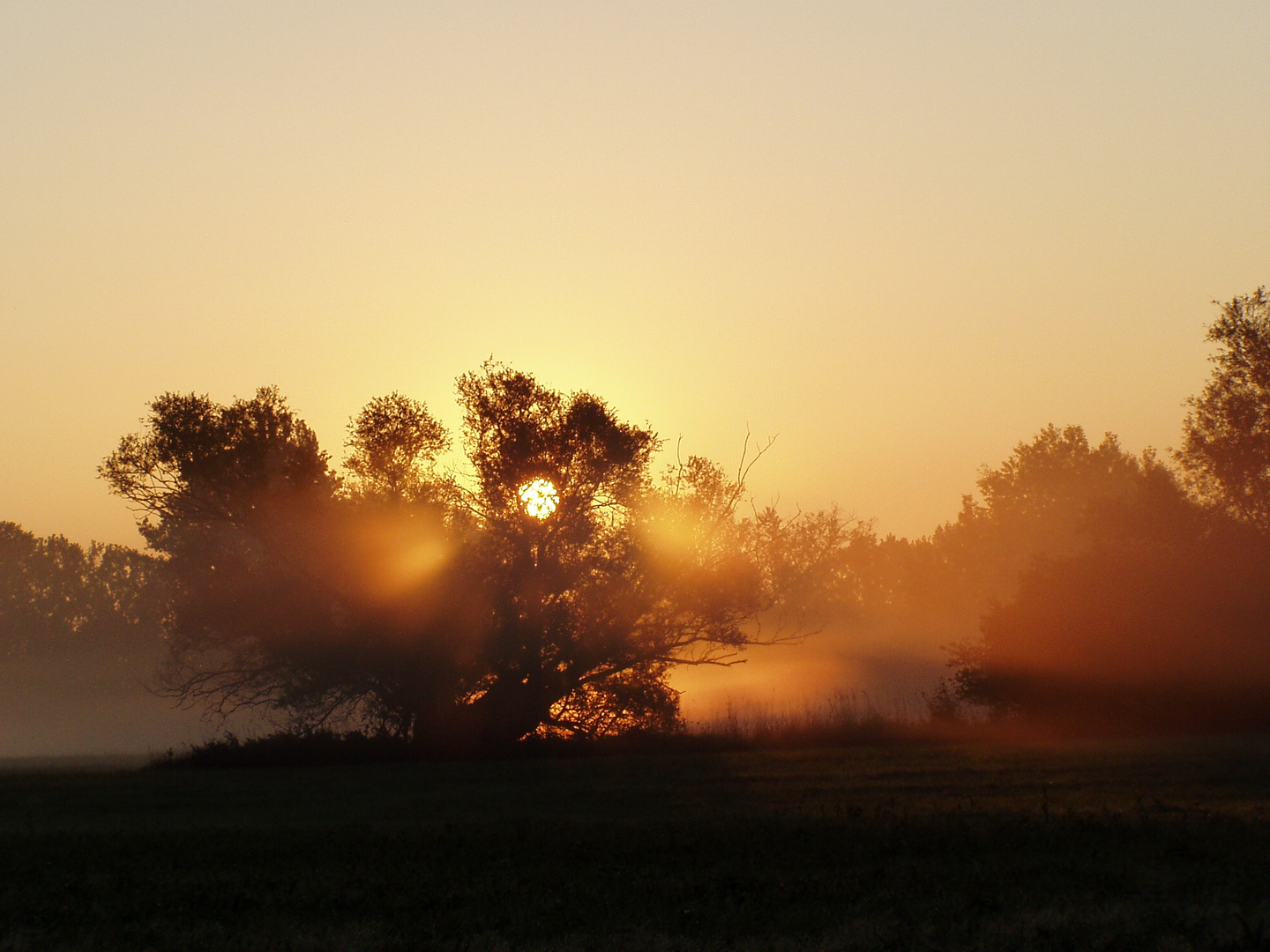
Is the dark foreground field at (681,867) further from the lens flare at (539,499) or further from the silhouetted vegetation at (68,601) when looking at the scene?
the silhouetted vegetation at (68,601)

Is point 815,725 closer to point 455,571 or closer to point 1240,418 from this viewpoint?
point 455,571

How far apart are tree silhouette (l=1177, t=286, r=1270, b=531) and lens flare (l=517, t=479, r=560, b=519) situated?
30760mm

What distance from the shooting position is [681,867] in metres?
11.1

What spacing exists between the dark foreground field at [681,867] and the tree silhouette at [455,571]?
14.1 m

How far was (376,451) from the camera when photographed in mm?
35156

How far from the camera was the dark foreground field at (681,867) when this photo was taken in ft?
30.1

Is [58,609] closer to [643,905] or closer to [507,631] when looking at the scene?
[507,631]

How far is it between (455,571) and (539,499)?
12.1 feet

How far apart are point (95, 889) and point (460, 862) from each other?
12.8 feet

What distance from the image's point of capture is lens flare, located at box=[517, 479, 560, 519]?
34.2m

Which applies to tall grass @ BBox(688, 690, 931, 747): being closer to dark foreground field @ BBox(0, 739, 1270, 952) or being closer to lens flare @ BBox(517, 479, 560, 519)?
lens flare @ BBox(517, 479, 560, 519)

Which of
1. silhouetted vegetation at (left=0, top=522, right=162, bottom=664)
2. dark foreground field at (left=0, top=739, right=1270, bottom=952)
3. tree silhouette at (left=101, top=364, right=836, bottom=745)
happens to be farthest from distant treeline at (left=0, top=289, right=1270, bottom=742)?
silhouetted vegetation at (left=0, top=522, right=162, bottom=664)

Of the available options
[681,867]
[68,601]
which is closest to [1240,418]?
[681,867]

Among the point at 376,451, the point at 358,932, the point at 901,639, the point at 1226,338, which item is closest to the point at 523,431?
the point at 376,451
